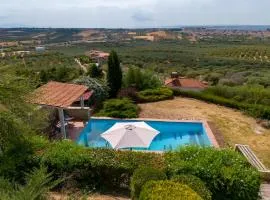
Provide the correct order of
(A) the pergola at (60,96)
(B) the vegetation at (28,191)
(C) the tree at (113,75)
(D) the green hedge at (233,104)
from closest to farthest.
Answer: (B) the vegetation at (28,191), (A) the pergola at (60,96), (D) the green hedge at (233,104), (C) the tree at (113,75)

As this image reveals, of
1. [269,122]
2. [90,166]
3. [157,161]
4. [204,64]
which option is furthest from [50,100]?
[204,64]

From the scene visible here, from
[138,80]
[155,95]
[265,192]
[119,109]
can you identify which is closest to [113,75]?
[138,80]

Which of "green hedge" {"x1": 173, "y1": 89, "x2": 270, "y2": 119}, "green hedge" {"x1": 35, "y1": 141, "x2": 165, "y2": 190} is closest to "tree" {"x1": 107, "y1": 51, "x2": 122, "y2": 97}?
"green hedge" {"x1": 173, "y1": 89, "x2": 270, "y2": 119}

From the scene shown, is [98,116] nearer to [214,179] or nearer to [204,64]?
[214,179]

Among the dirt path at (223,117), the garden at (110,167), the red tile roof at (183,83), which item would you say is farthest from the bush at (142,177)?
the red tile roof at (183,83)

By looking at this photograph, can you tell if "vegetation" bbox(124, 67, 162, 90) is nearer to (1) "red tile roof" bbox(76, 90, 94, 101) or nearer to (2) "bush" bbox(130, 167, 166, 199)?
(1) "red tile roof" bbox(76, 90, 94, 101)

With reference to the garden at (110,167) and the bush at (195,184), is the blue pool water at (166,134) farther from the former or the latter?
the bush at (195,184)
